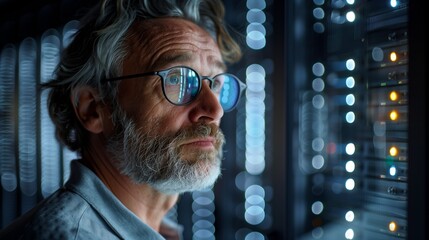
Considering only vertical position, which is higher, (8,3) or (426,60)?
(8,3)

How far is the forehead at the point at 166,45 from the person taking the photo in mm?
1205

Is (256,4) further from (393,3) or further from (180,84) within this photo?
(393,3)

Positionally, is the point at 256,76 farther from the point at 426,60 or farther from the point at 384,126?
the point at 426,60

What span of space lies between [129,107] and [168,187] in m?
0.28

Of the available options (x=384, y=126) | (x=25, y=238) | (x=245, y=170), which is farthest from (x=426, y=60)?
(x=245, y=170)

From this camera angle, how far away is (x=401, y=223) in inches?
34.5

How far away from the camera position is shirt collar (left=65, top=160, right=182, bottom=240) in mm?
1042

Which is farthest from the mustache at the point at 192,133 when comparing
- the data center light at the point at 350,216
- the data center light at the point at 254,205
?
the data center light at the point at 254,205

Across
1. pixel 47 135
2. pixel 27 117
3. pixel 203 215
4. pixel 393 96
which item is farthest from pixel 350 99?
pixel 27 117

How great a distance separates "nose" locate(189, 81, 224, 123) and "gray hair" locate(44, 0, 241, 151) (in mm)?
271

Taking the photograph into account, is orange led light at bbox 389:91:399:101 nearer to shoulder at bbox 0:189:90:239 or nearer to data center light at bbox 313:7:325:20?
data center light at bbox 313:7:325:20

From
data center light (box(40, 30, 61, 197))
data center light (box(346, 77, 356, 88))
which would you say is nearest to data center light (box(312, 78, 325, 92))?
data center light (box(346, 77, 356, 88))

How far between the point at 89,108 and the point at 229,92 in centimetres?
51

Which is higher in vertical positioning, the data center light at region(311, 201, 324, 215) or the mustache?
the mustache
